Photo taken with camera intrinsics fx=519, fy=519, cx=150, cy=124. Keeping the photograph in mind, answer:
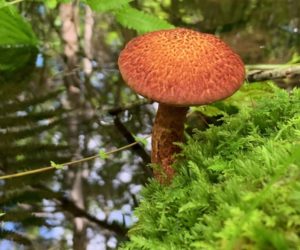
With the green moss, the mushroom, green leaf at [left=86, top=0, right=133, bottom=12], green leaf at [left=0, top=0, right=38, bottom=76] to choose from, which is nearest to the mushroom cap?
the mushroom

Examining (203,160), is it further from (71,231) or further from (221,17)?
(221,17)

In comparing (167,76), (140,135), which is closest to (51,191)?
(140,135)

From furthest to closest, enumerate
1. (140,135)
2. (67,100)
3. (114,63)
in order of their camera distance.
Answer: (114,63)
(67,100)
(140,135)

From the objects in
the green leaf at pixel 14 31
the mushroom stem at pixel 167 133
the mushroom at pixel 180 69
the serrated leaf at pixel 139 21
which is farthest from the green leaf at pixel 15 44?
the mushroom at pixel 180 69

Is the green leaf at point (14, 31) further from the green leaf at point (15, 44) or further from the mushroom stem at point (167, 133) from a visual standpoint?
the mushroom stem at point (167, 133)

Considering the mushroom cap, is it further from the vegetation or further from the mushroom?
the vegetation

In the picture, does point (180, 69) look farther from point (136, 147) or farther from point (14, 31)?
point (14, 31)

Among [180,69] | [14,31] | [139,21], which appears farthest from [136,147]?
[14,31]
